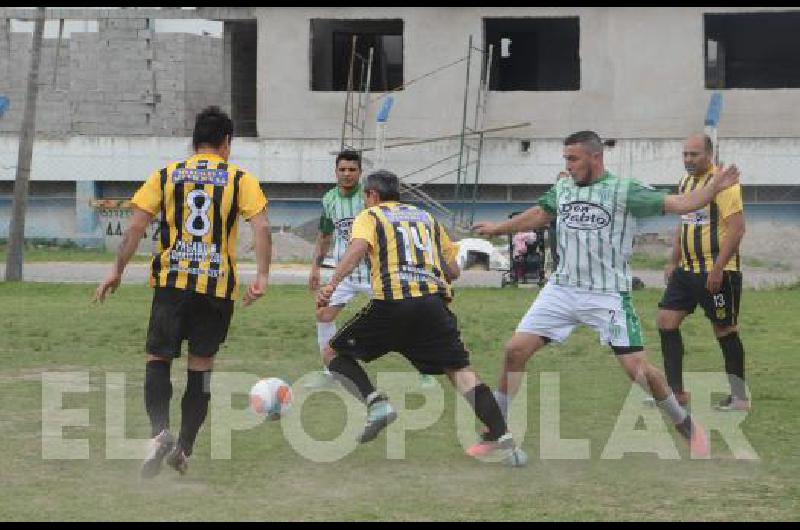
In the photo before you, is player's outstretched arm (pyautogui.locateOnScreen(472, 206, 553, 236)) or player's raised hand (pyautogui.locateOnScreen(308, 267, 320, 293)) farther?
player's raised hand (pyautogui.locateOnScreen(308, 267, 320, 293))

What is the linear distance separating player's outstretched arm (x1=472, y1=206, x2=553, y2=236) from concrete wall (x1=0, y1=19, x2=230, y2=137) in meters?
32.7

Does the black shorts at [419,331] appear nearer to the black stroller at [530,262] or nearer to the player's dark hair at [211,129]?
the player's dark hair at [211,129]

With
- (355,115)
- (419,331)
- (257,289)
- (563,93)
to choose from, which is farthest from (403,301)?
(355,115)

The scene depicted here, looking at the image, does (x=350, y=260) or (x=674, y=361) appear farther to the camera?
(x=674, y=361)

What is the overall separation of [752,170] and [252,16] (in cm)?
1330

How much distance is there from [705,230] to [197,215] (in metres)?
4.21

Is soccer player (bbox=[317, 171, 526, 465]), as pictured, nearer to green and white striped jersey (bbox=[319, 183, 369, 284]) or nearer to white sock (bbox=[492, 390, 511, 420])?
white sock (bbox=[492, 390, 511, 420])

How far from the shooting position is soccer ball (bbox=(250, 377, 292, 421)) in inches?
375

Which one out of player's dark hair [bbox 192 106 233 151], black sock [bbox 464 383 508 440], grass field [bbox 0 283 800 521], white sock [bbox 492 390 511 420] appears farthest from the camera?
white sock [bbox 492 390 511 420]

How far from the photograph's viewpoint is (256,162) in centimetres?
3834

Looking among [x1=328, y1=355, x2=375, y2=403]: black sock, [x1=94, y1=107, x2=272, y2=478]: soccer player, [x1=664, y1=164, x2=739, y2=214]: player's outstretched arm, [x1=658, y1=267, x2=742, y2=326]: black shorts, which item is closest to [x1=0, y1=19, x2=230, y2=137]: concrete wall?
[x1=658, y1=267, x2=742, y2=326]: black shorts

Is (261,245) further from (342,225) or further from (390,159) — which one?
(390,159)

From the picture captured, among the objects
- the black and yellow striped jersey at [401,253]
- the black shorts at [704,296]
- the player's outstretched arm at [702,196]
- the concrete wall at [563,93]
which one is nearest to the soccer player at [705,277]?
the black shorts at [704,296]

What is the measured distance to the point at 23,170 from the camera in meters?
27.2
